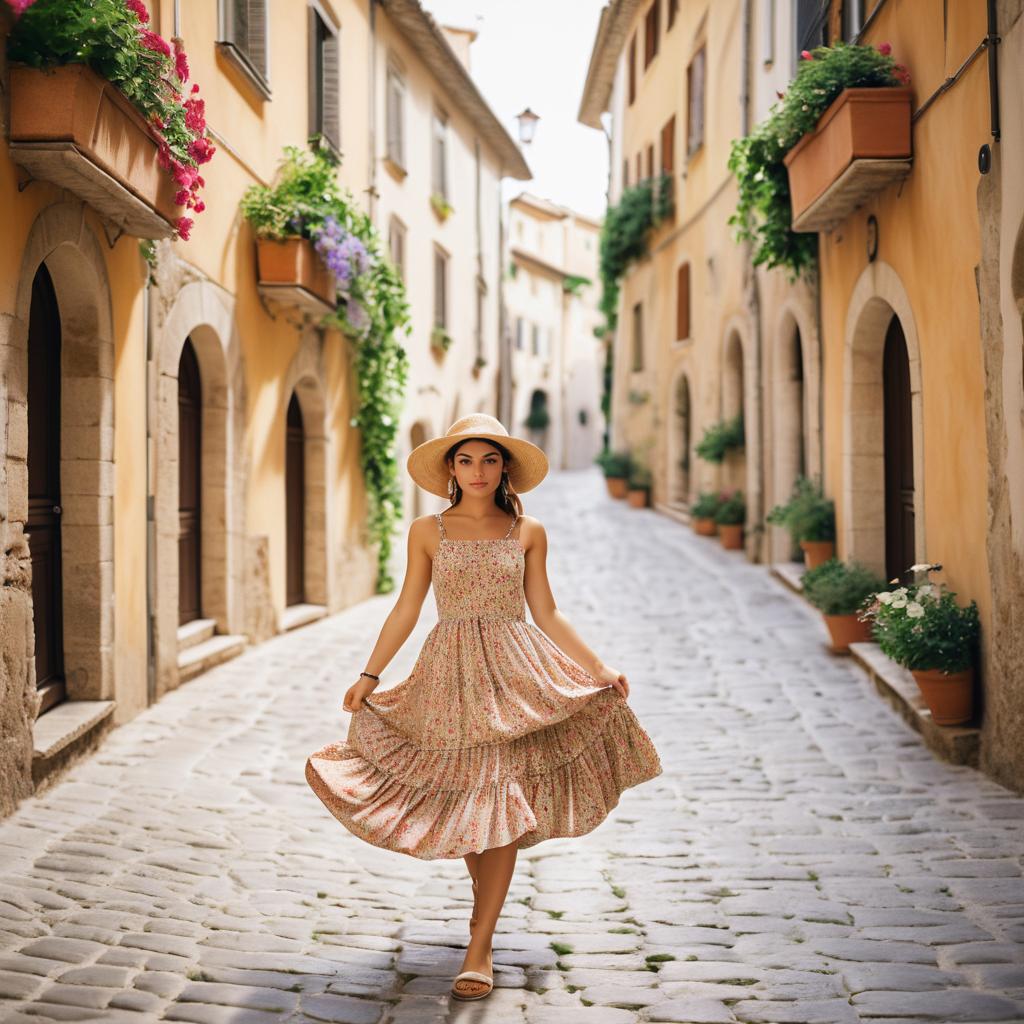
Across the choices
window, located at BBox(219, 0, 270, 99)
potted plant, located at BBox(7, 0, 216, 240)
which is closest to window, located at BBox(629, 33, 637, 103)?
window, located at BBox(219, 0, 270, 99)

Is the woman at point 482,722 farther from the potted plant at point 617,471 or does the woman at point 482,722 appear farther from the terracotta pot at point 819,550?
the potted plant at point 617,471

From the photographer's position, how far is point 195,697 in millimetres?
7809

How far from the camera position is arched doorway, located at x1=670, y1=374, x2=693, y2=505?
20.1 metres

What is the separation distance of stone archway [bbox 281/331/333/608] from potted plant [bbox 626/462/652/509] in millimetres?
10780

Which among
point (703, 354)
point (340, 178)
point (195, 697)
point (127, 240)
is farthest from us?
point (703, 354)

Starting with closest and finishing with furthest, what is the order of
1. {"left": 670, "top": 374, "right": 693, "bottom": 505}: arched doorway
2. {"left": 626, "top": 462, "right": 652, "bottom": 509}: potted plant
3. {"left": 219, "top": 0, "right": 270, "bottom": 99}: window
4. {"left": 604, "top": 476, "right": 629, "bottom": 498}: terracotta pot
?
{"left": 219, "top": 0, "right": 270, "bottom": 99}: window, {"left": 670, "top": 374, "right": 693, "bottom": 505}: arched doorway, {"left": 626, "top": 462, "right": 652, "bottom": 509}: potted plant, {"left": 604, "top": 476, "right": 629, "bottom": 498}: terracotta pot

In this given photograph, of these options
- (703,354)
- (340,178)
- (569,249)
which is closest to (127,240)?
(340,178)

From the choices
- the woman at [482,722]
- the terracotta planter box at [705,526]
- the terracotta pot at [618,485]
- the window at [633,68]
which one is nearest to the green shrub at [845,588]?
the woman at [482,722]

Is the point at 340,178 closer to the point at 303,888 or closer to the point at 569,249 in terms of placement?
the point at 303,888

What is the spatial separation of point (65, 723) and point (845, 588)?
5.46m

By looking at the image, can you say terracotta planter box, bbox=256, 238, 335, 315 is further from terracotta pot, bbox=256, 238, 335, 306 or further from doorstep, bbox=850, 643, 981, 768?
doorstep, bbox=850, 643, 981, 768

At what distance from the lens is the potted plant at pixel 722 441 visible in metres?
15.5

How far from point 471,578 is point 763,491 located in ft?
35.7

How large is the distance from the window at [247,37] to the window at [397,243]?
197 inches
